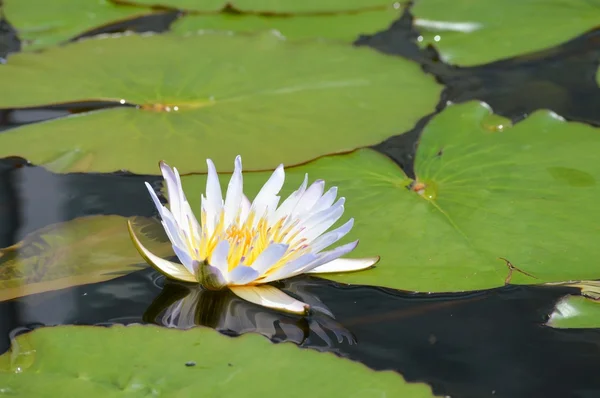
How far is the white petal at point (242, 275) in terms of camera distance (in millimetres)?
1473

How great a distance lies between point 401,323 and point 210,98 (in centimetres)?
114

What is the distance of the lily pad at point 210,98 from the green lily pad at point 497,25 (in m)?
0.28

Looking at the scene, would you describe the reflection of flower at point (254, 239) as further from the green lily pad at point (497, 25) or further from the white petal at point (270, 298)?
the green lily pad at point (497, 25)

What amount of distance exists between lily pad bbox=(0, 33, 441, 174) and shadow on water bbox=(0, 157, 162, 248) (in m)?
0.04

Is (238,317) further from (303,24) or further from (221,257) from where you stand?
(303,24)

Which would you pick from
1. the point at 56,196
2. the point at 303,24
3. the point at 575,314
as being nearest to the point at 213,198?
the point at 56,196

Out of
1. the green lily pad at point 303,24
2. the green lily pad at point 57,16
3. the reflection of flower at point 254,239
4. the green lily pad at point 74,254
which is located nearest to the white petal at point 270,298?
the reflection of flower at point 254,239

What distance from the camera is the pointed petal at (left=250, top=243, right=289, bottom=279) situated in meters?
1.43

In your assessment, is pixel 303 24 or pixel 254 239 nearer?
pixel 254 239

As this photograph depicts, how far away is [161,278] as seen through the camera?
1.65m

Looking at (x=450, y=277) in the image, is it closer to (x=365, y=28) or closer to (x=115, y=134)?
(x=115, y=134)

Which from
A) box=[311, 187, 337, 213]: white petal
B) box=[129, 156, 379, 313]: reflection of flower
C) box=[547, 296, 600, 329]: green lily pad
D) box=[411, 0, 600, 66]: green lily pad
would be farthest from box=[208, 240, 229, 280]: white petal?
box=[411, 0, 600, 66]: green lily pad

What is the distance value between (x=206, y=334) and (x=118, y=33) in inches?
73.1

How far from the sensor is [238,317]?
1532mm
